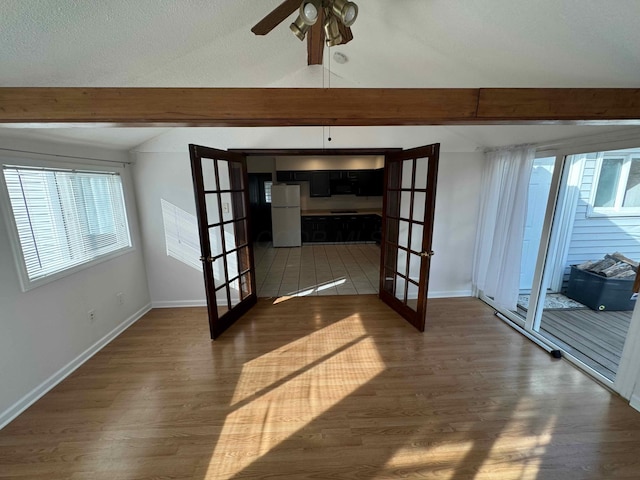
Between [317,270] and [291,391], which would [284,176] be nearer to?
[317,270]

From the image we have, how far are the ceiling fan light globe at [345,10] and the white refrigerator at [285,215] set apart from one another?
5.07m

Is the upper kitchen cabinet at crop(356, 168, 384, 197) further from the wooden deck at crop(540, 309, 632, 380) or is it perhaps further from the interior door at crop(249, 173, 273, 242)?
the wooden deck at crop(540, 309, 632, 380)

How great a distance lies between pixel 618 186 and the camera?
3121 millimetres

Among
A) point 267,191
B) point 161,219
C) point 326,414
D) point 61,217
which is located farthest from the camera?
point 267,191

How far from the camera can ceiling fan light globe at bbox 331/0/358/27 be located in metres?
1.10

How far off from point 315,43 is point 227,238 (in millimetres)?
2266

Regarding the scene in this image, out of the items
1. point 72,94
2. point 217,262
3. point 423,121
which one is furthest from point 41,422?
point 423,121

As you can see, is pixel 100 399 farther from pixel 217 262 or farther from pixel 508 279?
pixel 508 279

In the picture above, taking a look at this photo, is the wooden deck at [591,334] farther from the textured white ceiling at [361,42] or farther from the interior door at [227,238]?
the interior door at [227,238]

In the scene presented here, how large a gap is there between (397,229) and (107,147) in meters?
3.38

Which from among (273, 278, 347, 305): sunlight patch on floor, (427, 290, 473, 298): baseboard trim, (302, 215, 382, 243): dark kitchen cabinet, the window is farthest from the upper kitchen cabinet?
the window

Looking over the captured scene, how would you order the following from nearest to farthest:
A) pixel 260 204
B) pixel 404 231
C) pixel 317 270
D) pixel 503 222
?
1. pixel 503 222
2. pixel 404 231
3. pixel 317 270
4. pixel 260 204

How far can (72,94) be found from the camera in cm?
130

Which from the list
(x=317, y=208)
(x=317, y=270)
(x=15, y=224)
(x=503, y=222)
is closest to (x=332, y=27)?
(x=15, y=224)
